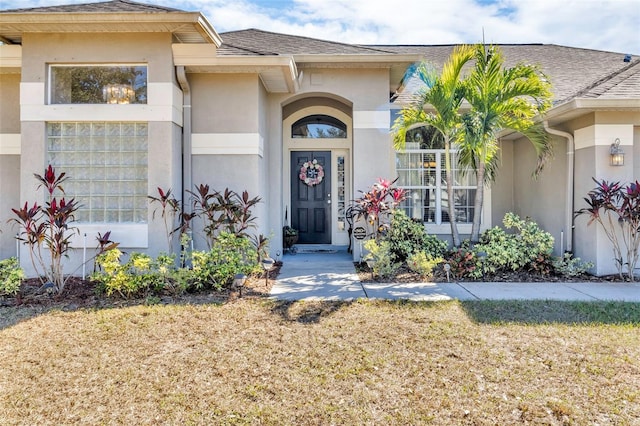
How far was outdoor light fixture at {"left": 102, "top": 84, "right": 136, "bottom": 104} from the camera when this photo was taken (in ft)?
20.9

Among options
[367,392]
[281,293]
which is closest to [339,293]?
[281,293]

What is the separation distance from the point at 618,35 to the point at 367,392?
13214 millimetres

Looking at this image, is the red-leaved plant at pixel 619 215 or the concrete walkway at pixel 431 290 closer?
the concrete walkway at pixel 431 290

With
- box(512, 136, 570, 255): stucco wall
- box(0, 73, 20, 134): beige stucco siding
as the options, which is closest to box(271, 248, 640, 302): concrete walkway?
box(512, 136, 570, 255): stucco wall

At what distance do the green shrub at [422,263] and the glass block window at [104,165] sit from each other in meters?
4.50

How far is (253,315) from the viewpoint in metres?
4.66

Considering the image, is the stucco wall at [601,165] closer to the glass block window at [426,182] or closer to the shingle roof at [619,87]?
the shingle roof at [619,87]

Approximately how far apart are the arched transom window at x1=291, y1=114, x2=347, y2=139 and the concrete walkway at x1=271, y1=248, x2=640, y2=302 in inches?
153

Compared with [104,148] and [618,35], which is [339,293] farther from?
[618,35]

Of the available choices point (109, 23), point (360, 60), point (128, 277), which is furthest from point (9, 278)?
point (360, 60)

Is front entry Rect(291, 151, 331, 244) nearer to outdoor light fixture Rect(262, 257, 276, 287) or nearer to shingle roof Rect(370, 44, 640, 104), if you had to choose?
shingle roof Rect(370, 44, 640, 104)

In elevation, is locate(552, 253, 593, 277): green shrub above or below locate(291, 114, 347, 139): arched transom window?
below

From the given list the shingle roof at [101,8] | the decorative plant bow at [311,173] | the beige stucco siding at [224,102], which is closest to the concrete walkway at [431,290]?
the beige stucco siding at [224,102]

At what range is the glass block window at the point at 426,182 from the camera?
353 inches
